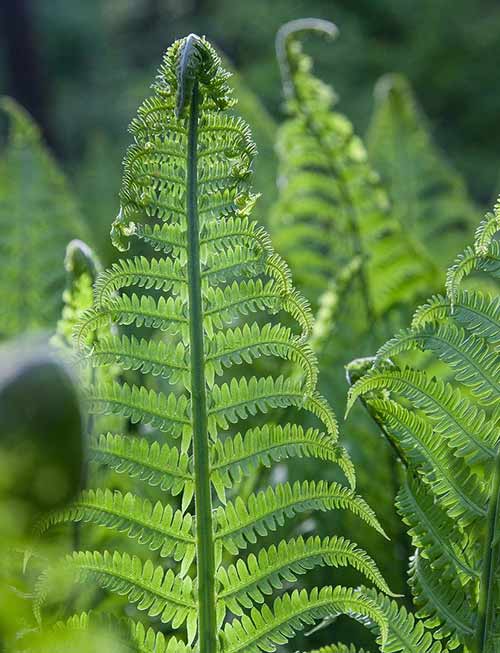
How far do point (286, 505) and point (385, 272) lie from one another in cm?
69

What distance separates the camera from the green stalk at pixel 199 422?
58cm

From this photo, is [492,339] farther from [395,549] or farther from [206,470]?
[395,549]

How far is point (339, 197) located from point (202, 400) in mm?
750

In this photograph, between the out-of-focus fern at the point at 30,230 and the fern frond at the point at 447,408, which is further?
the out-of-focus fern at the point at 30,230

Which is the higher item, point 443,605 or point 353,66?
point 353,66

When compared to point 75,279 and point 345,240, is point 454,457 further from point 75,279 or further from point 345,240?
point 345,240

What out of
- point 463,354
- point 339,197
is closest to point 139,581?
point 463,354

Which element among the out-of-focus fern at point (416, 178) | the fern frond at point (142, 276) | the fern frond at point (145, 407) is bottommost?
the fern frond at point (145, 407)

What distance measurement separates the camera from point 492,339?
604mm

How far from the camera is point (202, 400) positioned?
60 cm

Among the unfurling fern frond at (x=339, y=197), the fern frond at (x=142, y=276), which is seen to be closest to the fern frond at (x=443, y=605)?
the fern frond at (x=142, y=276)

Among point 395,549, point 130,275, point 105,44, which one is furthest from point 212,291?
point 105,44

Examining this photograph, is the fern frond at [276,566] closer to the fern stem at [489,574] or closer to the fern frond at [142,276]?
the fern stem at [489,574]

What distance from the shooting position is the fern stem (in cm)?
59
